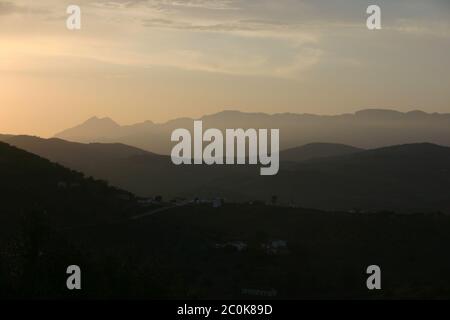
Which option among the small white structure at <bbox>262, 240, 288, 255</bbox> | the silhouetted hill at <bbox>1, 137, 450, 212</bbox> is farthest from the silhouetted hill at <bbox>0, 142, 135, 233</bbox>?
the silhouetted hill at <bbox>1, 137, 450, 212</bbox>

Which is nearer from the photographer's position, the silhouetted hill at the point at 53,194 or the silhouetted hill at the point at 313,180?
the silhouetted hill at the point at 53,194

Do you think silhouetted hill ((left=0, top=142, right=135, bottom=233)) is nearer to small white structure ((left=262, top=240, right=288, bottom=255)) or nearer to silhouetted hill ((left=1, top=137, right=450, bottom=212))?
small white structure ((left=262, top=240, right=288, bottom=255))

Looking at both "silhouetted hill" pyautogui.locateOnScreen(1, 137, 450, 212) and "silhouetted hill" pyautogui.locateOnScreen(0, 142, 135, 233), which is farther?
"silhouetted hill" pyautogui.locateOnScreen(1, 137, 450, 212)

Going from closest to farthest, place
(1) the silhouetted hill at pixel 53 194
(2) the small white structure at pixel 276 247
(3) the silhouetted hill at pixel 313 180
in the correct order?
1. (2) the small white structure at pixel 276 247
2. (1) the silhouetted hill at pixel 53 194
3. (3) the silhouetted hill at pixel 313 180

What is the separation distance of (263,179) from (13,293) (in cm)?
12067

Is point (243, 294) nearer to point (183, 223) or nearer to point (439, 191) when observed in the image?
point (183, 223)

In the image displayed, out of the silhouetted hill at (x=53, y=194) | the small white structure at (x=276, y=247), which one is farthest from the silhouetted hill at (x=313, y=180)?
the small white structure at (x=276, y=247)

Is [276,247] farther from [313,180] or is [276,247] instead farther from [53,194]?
[313,180]

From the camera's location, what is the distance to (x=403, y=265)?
132 feet

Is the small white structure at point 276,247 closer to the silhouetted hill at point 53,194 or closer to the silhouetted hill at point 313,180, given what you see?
the silhouetted hill at point 53,194

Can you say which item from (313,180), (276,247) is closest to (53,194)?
(276,247)

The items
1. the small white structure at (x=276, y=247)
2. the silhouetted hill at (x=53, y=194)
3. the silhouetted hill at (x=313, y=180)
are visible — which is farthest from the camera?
the silhouetted hill at (x=313, y=180)

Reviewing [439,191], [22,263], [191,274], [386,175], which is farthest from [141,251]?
[386,175]
